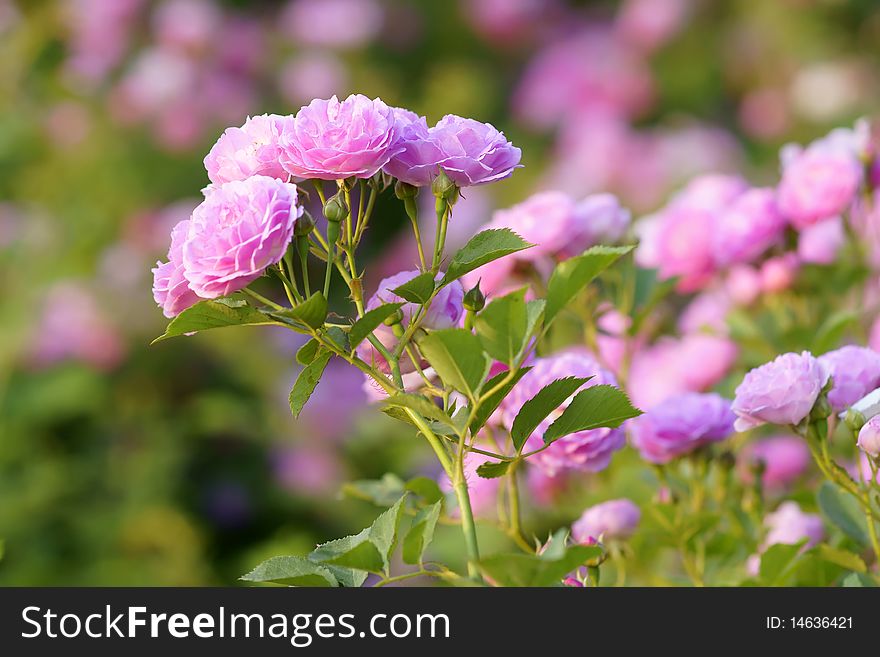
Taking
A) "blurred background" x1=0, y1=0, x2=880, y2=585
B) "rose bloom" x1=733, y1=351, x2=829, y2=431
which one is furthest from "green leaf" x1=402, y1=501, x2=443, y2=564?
"blurred background" x1=0, y1=0, x2=880, y2=585

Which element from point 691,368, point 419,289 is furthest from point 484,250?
point 691,368

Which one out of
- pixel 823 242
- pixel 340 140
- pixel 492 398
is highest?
pixel 823 242

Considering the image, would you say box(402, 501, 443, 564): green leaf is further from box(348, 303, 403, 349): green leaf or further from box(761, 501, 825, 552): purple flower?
box(761, 501, 825, 552): purple flower

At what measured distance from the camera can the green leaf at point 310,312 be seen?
1.94 ft

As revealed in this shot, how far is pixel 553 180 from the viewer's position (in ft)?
9.25

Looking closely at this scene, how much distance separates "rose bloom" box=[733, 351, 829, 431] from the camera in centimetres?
71

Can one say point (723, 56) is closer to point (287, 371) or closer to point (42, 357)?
point (287, 371)

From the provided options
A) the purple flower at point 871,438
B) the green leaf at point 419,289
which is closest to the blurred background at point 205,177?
the purple flower at point 871,438

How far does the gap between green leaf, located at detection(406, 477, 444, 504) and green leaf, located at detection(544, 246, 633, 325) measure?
0.85ft

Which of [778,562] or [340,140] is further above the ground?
[340,140]

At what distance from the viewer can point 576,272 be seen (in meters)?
0.62

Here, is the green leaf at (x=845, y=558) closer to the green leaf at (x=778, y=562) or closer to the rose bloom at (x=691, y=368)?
the green leaf at (x=778, y=562)

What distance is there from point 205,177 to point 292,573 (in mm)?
2153

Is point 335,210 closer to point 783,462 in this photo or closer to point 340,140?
point 340,140
